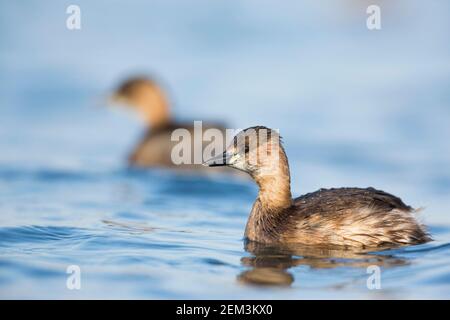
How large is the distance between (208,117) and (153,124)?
1411 millimetres

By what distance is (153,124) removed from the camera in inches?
695

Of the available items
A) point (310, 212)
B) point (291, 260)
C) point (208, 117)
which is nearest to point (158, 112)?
point (208, 117)

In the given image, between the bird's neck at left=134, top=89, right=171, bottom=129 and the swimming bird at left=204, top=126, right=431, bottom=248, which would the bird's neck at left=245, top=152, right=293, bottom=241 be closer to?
the swimming bird at left=204, top=126, right=431, bottom=248

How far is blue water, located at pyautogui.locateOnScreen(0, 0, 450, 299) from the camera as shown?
826 centimetres

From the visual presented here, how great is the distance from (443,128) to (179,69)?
21.9 ft

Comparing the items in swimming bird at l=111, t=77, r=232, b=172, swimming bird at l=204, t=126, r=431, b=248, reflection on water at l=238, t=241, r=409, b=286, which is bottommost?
reflection on water at l=238, t=241, r=409, b=286

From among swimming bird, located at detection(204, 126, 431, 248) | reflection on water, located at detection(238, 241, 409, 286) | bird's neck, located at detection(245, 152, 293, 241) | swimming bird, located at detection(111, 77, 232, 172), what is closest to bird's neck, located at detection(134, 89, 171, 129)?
swimming bird, located at detection(111, 77, 232, 172)

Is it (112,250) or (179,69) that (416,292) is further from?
(179,69)

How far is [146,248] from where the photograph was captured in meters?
9.16

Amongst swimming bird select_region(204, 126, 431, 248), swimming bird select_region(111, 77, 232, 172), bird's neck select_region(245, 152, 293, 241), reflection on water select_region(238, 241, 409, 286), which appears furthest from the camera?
swimming bird select_region(111, 77, 232, 172)

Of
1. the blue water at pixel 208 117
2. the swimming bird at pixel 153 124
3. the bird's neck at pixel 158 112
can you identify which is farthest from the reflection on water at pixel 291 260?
the bird's neck at pixel 158 112

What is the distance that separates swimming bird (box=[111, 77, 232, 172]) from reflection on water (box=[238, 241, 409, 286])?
6.07 meters

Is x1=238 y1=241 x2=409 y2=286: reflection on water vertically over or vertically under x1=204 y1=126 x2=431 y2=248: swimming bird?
under
